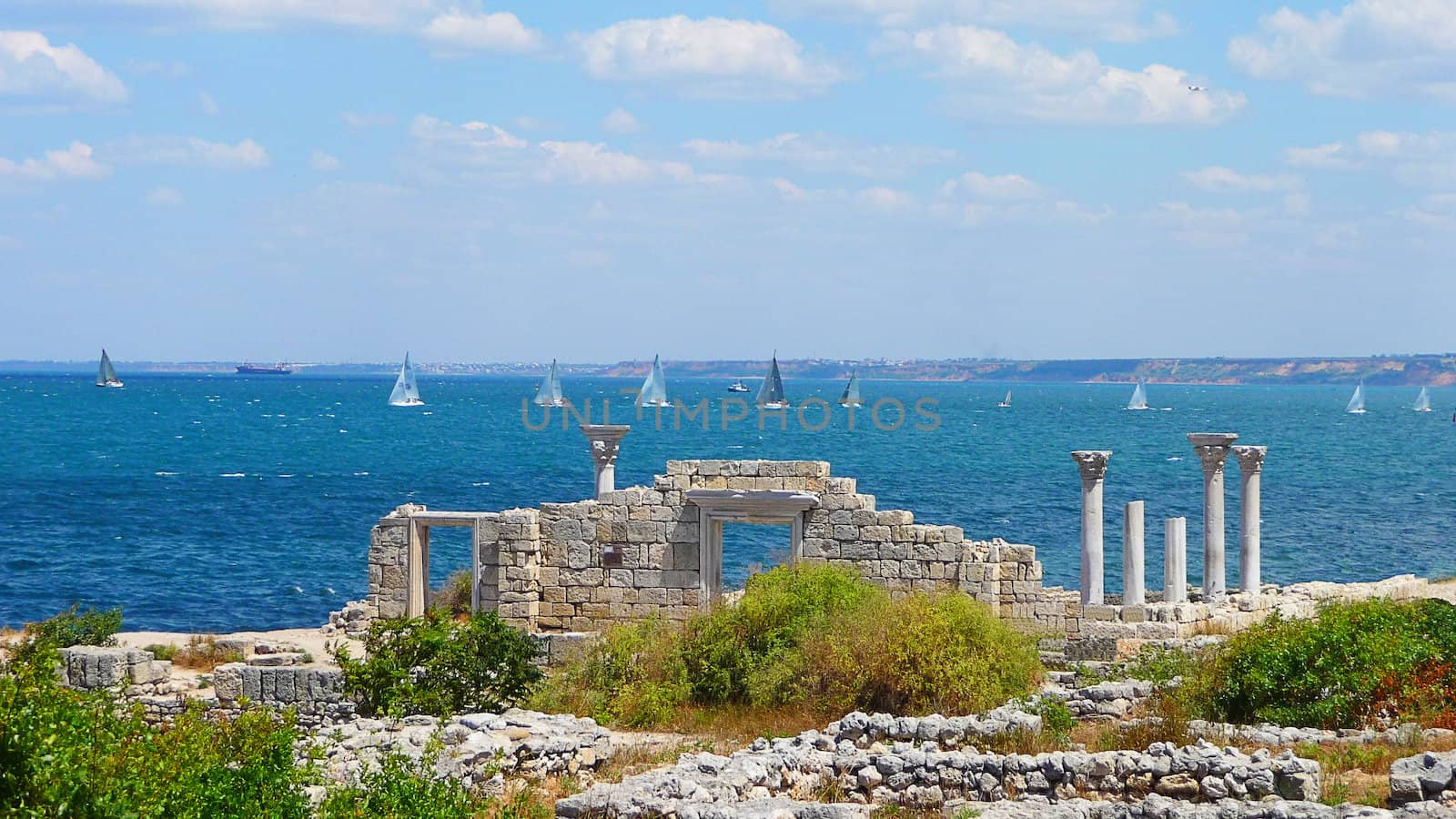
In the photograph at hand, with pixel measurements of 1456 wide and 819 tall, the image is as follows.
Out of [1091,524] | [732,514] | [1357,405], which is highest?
[732,514]

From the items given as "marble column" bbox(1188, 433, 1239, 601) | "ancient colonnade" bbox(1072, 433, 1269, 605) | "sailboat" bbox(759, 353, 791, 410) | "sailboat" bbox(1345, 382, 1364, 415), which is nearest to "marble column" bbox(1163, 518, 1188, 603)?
"ancient colonnade" bbox(1072, 433, 1269, 605)

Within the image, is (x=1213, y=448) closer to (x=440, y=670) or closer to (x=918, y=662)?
(x=918, y=662)

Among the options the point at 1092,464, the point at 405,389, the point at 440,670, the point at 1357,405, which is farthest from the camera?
the point at 1357,405

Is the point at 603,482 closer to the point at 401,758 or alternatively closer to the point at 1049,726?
the point at 1049,726

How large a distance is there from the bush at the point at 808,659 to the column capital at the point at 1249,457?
307 inches

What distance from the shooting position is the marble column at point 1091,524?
21578 mm

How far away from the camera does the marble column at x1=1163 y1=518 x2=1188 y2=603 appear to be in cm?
2306

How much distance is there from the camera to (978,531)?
4712 cm

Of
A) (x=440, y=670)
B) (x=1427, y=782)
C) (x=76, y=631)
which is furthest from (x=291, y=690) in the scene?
(x=1427, y=782)

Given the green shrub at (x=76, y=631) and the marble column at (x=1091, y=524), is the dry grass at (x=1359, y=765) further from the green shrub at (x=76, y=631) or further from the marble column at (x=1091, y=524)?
the green shrub at (x=76, y=631)

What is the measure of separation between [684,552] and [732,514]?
0.86m

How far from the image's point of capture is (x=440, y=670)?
1616 cm

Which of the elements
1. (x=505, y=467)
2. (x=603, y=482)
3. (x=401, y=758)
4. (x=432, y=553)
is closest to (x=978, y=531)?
(x=432, y=553)

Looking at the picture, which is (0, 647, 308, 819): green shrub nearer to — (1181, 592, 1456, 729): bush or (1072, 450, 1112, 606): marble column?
(1181, 592, 1456, 729): bush
